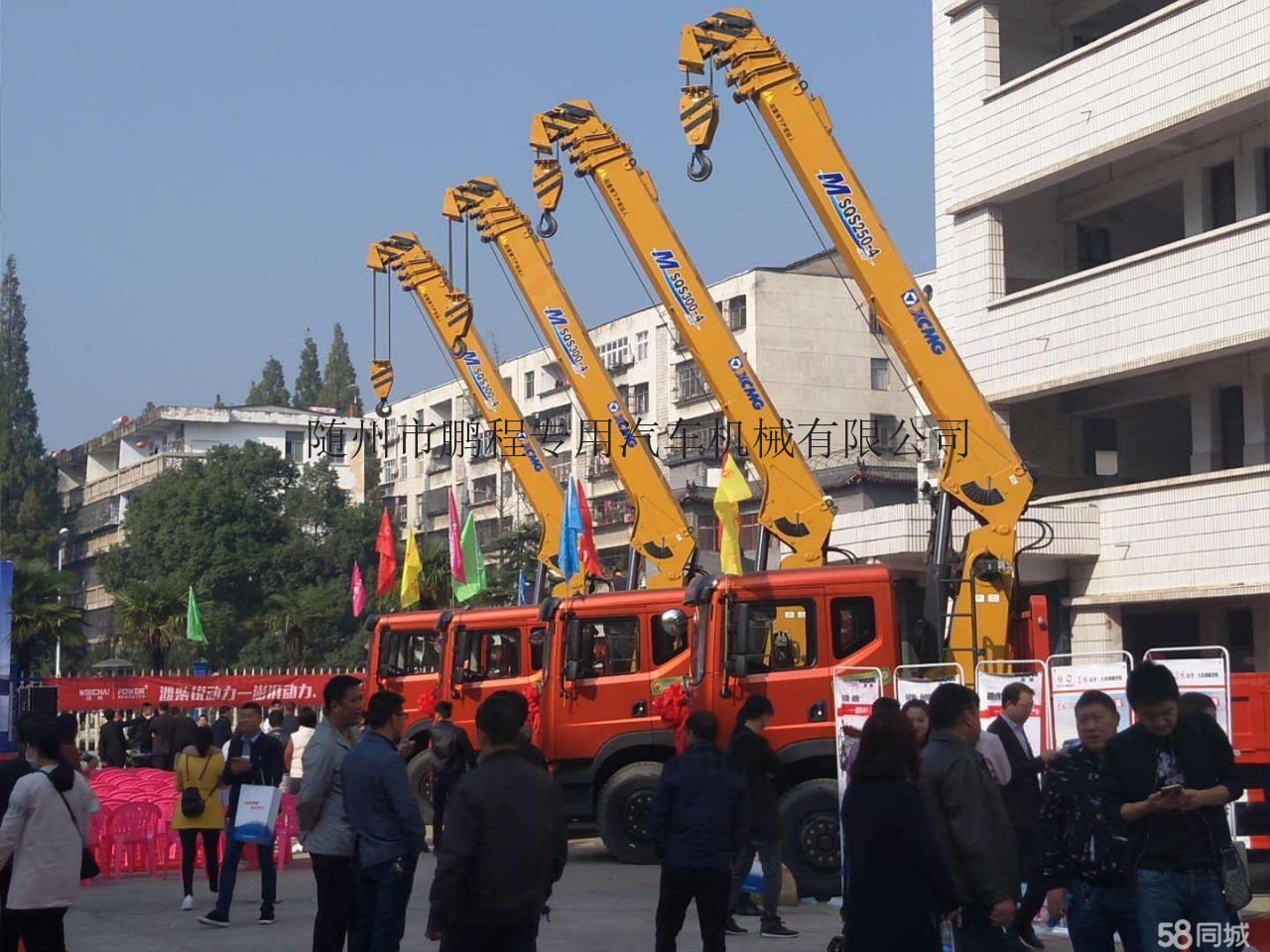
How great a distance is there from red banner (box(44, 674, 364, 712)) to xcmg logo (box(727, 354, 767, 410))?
1308 cm

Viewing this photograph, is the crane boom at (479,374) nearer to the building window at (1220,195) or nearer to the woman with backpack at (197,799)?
the building window at (1220,195)

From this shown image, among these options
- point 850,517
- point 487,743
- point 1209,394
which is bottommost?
point 487,743

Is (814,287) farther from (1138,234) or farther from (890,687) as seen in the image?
(890,687)

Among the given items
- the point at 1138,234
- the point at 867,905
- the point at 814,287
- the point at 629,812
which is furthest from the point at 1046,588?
the point at 814,287

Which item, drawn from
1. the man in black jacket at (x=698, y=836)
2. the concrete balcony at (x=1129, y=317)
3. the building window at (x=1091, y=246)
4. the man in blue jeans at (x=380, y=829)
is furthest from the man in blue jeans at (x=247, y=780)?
the building window at (x=1091, y=246)

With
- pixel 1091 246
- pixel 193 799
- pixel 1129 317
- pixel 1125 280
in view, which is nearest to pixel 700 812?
pixel 193 799

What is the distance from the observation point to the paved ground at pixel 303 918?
1248cm

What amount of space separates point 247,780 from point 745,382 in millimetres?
10464

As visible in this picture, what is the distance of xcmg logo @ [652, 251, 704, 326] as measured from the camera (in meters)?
23.2

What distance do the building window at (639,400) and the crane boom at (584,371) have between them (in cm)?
2937

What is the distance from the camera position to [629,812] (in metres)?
17.9

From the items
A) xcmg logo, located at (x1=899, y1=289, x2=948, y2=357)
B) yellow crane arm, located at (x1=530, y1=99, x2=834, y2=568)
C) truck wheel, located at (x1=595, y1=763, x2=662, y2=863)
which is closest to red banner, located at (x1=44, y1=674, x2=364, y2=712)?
yellow crane arm, located at (x1=530, y1=99, x2=834, y2=568)

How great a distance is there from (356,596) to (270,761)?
25665 mm

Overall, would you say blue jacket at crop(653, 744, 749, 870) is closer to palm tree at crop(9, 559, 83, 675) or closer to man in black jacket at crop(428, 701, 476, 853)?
man in black jacket at crop(428, 701, 476, 853)
